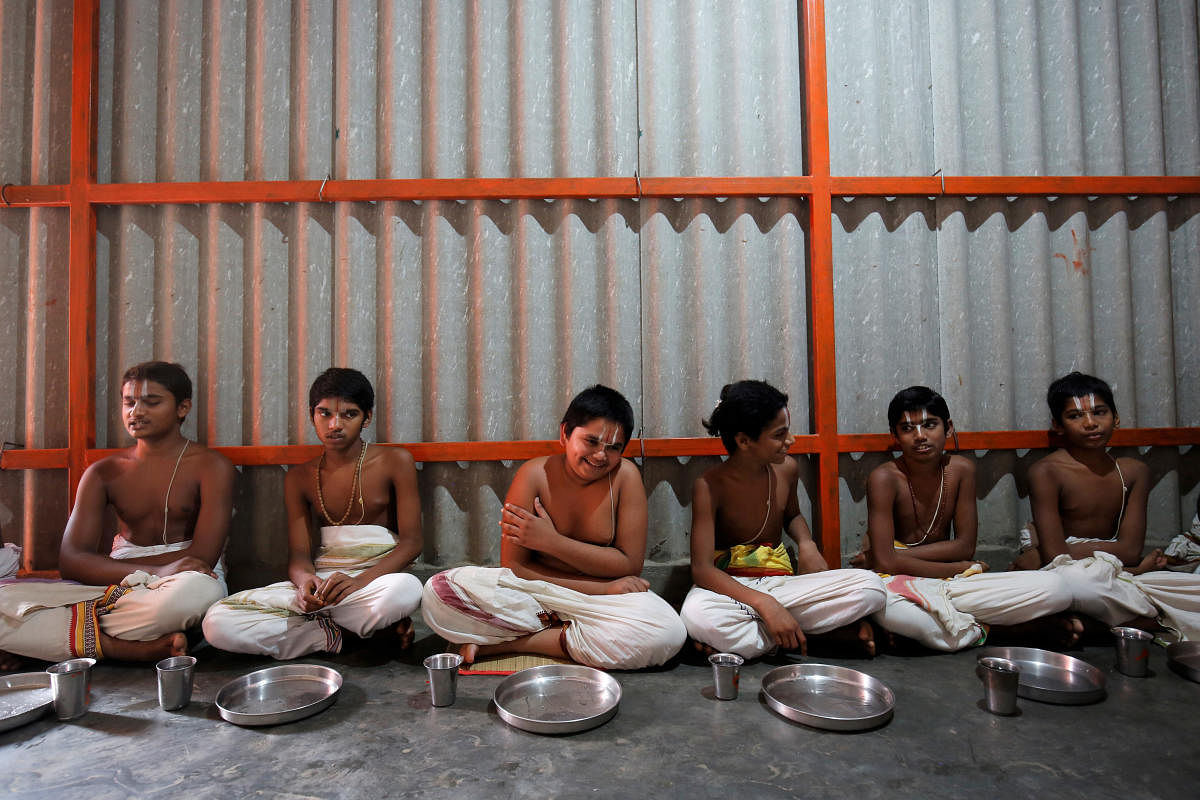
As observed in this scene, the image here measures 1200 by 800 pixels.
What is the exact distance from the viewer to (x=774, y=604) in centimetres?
298

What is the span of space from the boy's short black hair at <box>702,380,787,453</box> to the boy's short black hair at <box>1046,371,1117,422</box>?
1.70 meters

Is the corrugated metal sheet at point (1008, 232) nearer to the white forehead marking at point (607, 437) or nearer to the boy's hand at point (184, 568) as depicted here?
the white forehead marking at point (607, 437)

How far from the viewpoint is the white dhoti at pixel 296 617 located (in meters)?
2.97

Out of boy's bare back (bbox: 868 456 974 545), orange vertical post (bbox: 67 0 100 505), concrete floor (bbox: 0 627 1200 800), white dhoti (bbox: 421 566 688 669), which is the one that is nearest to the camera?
concrete floor (bbox: 0 627 1200 800)

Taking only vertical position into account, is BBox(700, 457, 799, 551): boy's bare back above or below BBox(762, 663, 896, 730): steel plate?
above

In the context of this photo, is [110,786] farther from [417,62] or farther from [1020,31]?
[1020,31]

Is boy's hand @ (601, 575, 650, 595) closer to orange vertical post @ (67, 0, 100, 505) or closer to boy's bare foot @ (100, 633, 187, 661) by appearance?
boy's bare foot @ (100, 633, 187, 661)

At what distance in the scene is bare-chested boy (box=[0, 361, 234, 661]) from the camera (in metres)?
3.00

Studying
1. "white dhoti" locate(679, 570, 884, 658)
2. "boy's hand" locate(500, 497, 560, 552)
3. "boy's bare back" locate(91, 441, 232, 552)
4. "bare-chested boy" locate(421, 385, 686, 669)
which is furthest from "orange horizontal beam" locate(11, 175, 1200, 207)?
→ "white dhoti" locate(679, 570, 884, 658)

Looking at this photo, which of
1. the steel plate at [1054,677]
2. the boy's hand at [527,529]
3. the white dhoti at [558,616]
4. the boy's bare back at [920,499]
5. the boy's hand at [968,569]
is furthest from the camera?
the boy's bare back at [920,499]

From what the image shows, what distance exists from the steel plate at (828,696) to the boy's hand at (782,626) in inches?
5.3

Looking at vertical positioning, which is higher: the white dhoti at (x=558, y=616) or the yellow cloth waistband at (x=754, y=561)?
the yellow cloth waistband at (x=754, y=561)

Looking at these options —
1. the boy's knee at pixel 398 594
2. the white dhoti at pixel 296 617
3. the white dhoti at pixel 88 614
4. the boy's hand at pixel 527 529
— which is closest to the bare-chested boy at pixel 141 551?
the white dhoti at pixel 88 614

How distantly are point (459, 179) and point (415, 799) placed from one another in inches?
124
